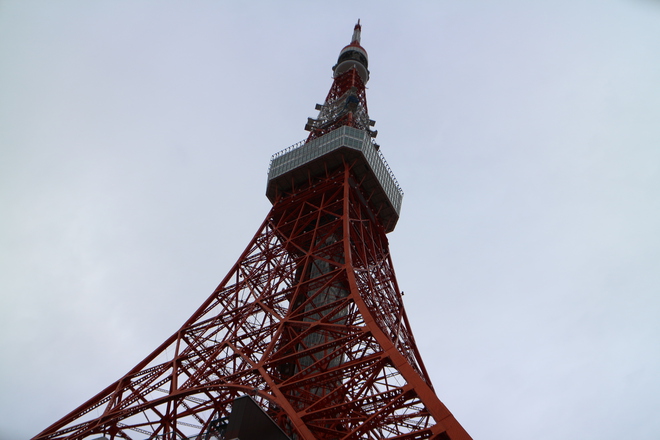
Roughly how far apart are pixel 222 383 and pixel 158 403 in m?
2.68

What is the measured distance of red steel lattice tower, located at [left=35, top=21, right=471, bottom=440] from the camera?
20031 millimetres

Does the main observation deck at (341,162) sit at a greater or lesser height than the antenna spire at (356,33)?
lesser

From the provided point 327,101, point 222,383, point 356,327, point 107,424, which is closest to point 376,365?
point 356,327

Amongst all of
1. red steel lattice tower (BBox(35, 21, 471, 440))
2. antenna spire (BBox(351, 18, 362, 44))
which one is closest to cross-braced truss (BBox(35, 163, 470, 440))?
red steel lattice tower (BBox(35, 21, 471, 440))

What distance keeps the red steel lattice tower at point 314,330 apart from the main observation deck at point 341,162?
0.06 meters

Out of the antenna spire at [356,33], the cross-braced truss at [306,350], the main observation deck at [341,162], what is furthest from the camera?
the antenna spire at [356,33]

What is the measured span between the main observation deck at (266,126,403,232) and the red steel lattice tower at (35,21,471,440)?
6cm

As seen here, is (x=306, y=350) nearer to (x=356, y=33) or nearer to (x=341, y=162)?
(x=341, y=162)

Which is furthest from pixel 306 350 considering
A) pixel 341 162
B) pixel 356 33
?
pixel 356 33

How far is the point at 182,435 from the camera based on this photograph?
2327 centimetres

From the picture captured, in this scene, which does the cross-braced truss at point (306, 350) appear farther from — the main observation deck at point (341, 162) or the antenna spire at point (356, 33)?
the antenna spire at point (356, 33)

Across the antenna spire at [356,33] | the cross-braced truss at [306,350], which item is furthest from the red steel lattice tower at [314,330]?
the antenna spire at [356,33]

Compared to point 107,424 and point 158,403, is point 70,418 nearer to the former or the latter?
point 107,424

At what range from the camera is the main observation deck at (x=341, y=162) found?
3422 centimetres
